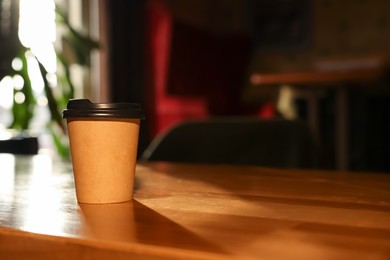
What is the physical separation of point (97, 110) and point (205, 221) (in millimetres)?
179

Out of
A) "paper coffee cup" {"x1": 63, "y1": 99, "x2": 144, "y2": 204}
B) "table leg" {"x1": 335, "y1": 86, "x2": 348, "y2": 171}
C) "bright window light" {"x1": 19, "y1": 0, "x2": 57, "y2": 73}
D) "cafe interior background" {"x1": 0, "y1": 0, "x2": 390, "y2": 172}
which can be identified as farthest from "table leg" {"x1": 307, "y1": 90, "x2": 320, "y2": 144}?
"paper coffee cup" {"x1": 63, "y1": 99, "x2": 144, "y2": 204}

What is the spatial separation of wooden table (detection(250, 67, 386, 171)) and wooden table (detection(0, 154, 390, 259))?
6.82ft

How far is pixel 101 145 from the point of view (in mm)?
576

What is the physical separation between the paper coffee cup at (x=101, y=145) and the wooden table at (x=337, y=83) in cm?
224

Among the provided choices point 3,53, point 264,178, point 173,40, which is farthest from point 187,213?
point 173,40

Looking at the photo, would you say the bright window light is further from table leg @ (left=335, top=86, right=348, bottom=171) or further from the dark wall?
table leg @ (left=335, top=86, right=348, bottom=171)

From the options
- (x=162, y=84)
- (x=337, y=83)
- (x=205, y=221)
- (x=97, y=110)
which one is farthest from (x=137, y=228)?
(x=162, y=84)

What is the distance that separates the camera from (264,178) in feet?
2.72

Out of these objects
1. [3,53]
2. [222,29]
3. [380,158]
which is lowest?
[380,158]

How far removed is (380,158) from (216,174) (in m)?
3.47

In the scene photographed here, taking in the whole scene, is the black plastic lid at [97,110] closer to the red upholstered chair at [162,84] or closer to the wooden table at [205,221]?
the wooden table at [205,221]

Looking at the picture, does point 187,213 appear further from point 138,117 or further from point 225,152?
point 225,152

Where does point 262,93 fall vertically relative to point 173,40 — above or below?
below

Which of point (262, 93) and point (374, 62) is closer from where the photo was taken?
point (374, 62)
